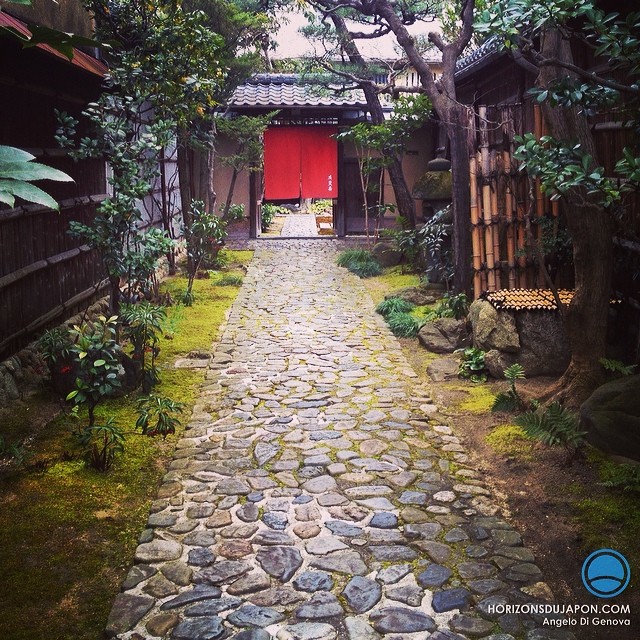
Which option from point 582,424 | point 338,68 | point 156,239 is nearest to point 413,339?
point 156,239

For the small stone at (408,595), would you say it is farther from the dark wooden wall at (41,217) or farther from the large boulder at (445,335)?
the large boulder at (445,335)

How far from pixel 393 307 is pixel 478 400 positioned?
4.44 m

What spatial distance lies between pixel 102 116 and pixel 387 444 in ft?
16.4

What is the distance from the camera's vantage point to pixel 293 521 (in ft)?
16.9

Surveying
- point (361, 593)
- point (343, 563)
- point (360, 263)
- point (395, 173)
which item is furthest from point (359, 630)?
point (395, 173)

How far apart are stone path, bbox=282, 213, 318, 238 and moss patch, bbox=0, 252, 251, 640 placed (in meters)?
16.3

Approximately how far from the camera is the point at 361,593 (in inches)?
166

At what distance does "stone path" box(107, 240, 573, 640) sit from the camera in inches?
156

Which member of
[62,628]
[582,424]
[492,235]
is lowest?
[62,628]

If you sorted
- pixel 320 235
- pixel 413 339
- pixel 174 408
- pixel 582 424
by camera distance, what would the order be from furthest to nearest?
pixel 320 235 < pixel 413 339 < pixel 174 408 < pixel 582 424

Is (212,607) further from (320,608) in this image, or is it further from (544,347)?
(544,347)

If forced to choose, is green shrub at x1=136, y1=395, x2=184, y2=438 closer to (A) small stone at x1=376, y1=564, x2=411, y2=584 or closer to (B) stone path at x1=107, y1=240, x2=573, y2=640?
(B) stone path at x1=107, y1=240, x2=573, y2=640

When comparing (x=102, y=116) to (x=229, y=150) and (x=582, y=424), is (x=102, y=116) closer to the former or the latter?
(x=582, y=424)

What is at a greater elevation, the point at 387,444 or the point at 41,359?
the point at 41,359
